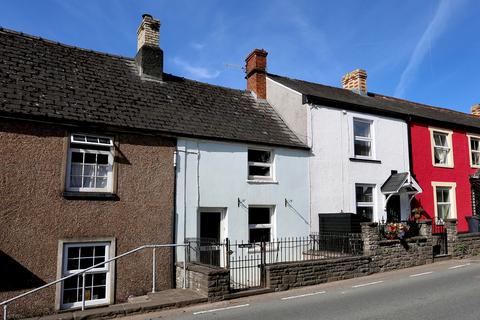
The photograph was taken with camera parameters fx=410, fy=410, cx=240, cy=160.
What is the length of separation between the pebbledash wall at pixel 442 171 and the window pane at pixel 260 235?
303 inches

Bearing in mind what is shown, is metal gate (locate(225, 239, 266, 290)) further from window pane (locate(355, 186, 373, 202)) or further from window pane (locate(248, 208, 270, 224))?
window pane (locate(355, 186, 373, 202))

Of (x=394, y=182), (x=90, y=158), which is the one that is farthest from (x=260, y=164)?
(x=394, y=182)

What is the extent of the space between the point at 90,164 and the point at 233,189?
4.45 m

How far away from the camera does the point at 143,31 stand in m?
14.7

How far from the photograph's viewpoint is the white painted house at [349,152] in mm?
15281

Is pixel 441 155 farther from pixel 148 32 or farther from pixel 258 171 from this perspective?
pixel 148 32

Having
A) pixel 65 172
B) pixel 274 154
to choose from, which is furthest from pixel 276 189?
pixel 65 172

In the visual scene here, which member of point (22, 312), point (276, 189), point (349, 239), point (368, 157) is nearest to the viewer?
point (22, 312)

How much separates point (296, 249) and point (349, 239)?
1.99 m

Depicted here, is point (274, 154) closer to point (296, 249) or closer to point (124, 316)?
point (296, 249)

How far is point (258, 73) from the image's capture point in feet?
58.3

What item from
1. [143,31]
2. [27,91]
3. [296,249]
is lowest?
[296,249]

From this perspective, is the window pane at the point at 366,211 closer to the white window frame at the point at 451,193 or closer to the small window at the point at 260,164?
the white window frame at the point at 451,193

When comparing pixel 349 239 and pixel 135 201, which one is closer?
pixel 135 201
